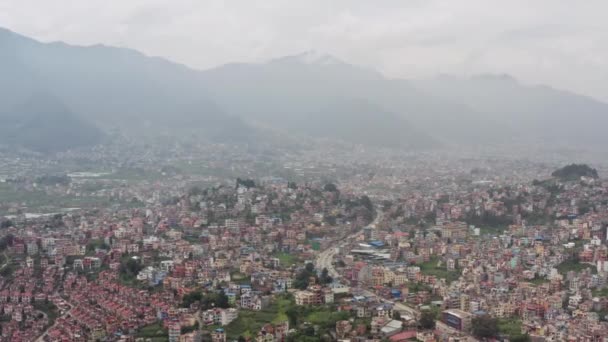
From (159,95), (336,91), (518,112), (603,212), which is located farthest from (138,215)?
(518,112)

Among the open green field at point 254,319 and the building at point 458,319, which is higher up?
the building at point 458,319

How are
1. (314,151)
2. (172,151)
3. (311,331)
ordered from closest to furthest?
(311,331)
(172,151)
(314,151)

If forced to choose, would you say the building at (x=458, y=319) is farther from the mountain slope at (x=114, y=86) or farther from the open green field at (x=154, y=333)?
the mountain slope at (x=114, y=86)

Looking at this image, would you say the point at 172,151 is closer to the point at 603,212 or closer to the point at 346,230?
the point at 346,230

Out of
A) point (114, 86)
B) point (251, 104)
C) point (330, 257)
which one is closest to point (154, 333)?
point (330, 257)

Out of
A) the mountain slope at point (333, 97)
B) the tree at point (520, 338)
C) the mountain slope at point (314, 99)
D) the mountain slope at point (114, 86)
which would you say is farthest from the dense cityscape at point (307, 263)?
the mountain slope at point (333, 97)

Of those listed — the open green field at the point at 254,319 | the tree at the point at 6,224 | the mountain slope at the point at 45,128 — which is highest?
the mountain slope at the point at 45,128
